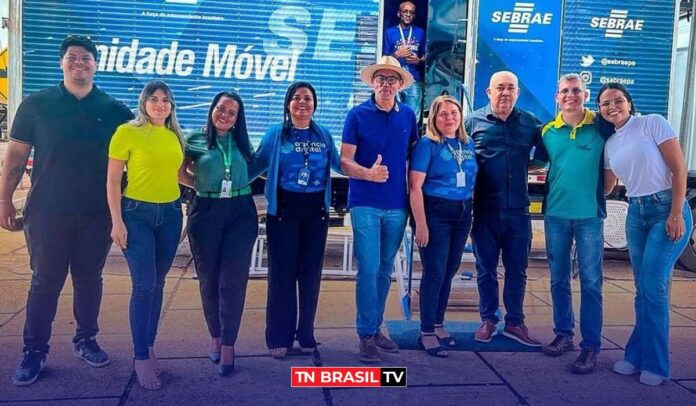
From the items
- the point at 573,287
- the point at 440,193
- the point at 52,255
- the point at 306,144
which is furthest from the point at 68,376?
the point at 573,287

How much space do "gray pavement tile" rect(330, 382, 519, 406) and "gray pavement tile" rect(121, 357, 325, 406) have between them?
0.56ft

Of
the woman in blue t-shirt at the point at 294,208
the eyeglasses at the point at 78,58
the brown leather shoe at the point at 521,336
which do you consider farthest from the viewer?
the brown leather shoe at the point at 521,336

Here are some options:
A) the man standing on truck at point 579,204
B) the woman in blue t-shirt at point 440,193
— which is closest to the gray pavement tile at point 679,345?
the man standing on truck at point 579,204

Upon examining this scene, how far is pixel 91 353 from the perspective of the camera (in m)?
3.73

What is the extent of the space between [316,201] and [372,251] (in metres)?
0.48

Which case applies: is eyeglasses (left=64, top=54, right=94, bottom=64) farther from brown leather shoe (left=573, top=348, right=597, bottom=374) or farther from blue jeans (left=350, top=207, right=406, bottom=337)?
brown leather shoe (left=573, top=348, right=597, bottom=374)

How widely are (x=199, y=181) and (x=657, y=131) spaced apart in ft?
8.70

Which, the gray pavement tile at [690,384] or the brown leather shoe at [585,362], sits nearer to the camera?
the gray pavement tile at [690,384]

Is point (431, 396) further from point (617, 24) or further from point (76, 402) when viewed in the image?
point (617, 24)

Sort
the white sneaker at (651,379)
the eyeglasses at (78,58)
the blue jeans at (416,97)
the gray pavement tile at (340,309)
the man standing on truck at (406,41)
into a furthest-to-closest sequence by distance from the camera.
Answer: the blue jeans at (416,97) < the man standing on truck at (406,41) < the gray pavement tile at (340,309) < the white sneaker at (651,379) < the eyeglasses at (78,58)

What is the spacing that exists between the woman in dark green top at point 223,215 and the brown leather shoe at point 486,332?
1.72 m

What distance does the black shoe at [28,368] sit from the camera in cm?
339

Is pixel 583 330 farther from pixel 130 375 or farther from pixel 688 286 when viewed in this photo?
pixel 688 286

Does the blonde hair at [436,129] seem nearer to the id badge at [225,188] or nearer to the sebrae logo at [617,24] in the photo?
the id badge at [225,188]
